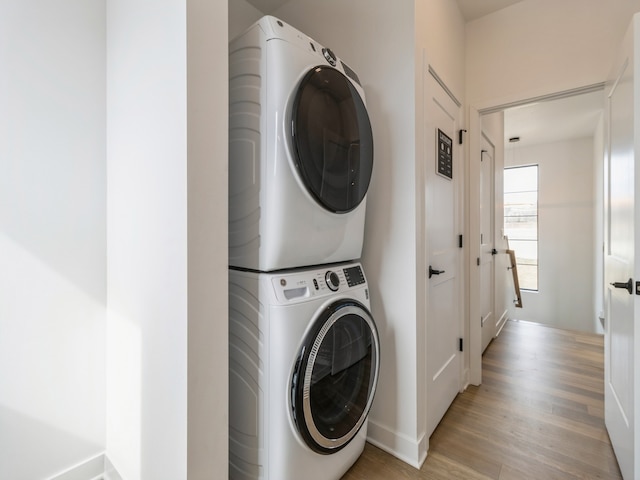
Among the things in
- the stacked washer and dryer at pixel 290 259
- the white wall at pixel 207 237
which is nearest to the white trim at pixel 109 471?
the stacked washer and dryer at pixel 290 259

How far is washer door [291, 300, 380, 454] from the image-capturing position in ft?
3.58

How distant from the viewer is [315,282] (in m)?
1.23

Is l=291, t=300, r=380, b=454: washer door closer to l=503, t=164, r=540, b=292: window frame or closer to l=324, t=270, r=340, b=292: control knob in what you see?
l=324, t=270, r=340, b=292: control knob

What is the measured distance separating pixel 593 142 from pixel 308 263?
560 centimetres

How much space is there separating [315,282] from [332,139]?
576 millimetres

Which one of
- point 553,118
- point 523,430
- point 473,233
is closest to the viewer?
point 523,430

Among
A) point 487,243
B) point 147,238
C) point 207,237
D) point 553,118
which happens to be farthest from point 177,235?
point 553,118

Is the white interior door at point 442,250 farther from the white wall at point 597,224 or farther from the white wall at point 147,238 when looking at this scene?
the white wall at point 597,224

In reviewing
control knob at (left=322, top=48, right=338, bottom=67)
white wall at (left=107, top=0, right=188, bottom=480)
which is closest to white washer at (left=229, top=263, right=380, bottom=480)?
white wall at (left=107, top=0, right=188, bottom=480)

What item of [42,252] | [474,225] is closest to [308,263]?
[42,252]

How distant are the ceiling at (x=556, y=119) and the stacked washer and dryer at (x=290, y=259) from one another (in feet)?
10.00

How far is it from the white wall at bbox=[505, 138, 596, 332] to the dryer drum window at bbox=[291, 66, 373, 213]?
4753 mm

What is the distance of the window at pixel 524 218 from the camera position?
5203 millimetres

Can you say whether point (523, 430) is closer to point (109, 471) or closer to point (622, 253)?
point (622, 253)
